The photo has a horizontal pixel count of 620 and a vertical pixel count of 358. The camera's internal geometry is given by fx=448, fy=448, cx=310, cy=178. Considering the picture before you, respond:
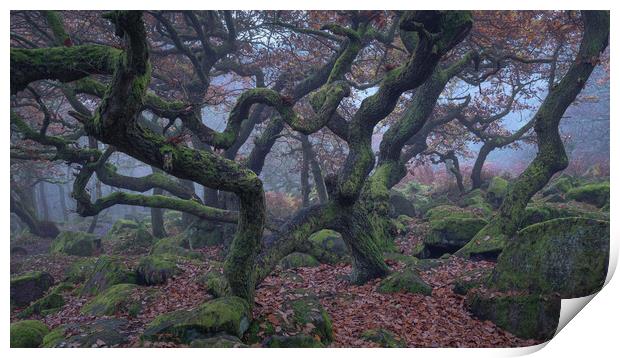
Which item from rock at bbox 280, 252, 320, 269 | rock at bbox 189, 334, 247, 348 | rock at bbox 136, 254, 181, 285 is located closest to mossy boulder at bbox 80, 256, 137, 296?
rock at bbox 136, 254, 181, 285

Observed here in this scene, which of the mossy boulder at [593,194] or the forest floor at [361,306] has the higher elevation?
the mossy boulder at [593,194]

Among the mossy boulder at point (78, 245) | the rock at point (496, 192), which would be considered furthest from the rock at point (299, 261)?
the rock at point (496, 192)

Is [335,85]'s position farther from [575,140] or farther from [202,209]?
[575,140]

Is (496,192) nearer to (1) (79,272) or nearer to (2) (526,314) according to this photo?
(2) (526,314)

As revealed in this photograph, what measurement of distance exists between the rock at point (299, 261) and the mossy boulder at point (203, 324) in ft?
16.5

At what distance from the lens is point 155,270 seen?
11.3m

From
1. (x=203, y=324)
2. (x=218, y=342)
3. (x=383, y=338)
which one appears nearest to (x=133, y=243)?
(x=203, y=324)

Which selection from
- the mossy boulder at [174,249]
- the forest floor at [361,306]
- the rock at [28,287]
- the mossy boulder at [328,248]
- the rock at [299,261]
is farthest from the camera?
the mossy boulder at [174,249]

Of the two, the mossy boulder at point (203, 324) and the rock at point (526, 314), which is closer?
the mossy boulder at point (203, 324)

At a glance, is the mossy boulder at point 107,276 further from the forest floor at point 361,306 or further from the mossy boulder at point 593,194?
the mossy boulder at point 593,194

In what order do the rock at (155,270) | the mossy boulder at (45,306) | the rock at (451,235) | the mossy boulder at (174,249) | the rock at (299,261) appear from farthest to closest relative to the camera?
the mossy boulder at (174,249) < the rock at (451,235) < the rock at (299,261) < the rock at (155,270) < the mossy boulder at (45,306)

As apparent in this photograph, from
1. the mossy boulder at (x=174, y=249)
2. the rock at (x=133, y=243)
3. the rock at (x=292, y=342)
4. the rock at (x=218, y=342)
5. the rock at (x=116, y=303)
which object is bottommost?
the rock at (x=292, y=342)

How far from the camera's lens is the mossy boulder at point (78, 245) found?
60.0 feet

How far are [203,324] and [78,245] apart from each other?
43.7ft
